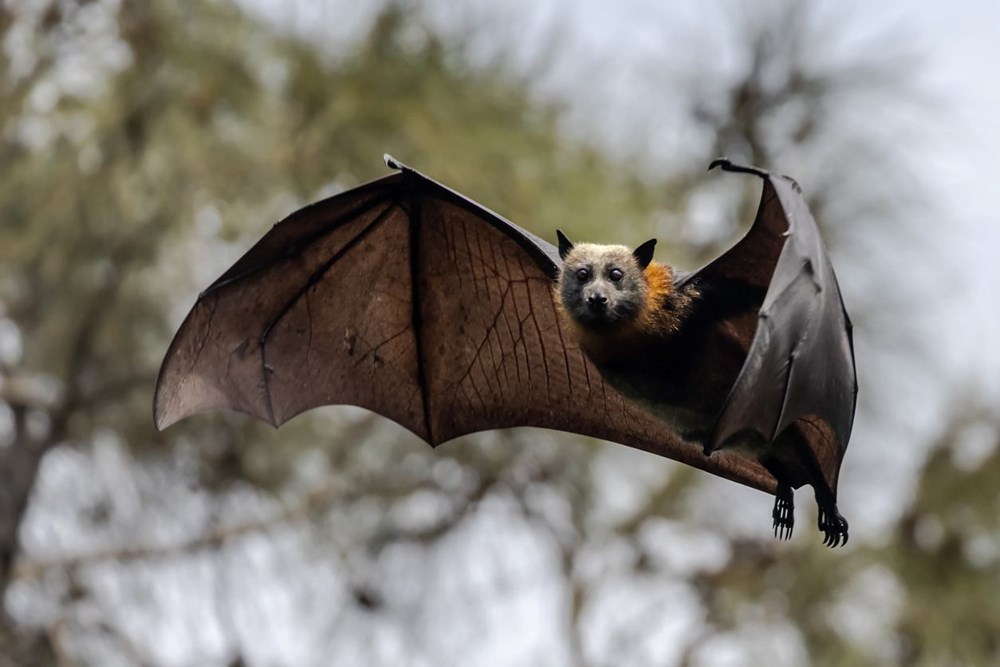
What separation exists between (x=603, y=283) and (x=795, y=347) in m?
0.66

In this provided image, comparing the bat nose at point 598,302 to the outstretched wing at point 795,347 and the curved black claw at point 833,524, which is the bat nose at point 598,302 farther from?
the curved black claw at point 833,524

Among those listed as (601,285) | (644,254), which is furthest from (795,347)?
(644,254)

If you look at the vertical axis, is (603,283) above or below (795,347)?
above

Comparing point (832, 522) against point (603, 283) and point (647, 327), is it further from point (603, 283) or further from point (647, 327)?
point (603, 283)

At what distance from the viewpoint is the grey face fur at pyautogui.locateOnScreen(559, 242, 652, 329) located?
138 inches

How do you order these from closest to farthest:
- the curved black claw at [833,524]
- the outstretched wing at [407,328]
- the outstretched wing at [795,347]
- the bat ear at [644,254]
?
the outstretched wing at [795,347] → the curved black claw at [833,524] → the bat ear at [644,254] → the outstretched wing at [407,328]

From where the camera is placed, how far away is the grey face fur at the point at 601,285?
3.50m

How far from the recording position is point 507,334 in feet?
13.9

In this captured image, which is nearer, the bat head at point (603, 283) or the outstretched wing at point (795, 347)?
the outstretched wing at point (795, 347)

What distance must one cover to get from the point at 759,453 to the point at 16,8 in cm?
519

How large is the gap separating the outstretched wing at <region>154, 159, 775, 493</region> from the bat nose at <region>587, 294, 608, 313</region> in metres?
0.47

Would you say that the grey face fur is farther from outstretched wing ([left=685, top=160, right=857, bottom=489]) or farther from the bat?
outstretched wing ([left=685, top=160, right=857, bottom=489])

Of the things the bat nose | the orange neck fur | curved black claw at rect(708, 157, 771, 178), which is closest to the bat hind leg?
the orange neck fur

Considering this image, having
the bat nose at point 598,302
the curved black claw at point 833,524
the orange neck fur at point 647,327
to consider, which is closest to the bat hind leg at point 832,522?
the curved black claw at point 833,524
